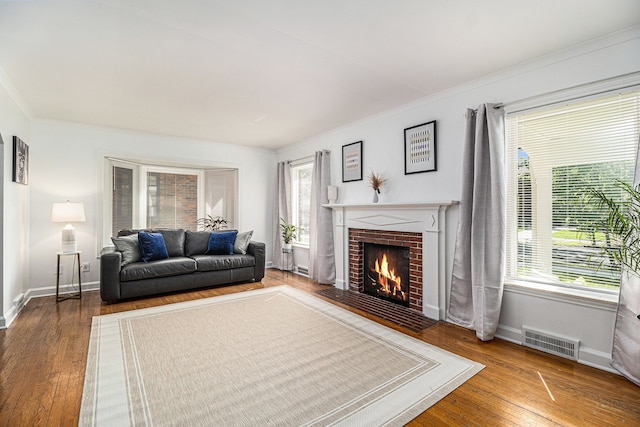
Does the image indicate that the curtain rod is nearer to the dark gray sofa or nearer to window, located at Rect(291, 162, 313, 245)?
window, located at Rect(291, 162, 313, 245)

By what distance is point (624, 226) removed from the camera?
6.84ft

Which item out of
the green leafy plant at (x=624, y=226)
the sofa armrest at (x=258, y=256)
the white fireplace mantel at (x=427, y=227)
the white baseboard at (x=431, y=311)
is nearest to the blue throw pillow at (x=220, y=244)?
the sofa armrest at (x=258, y=256)

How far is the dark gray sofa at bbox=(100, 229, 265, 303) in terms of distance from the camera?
408cm

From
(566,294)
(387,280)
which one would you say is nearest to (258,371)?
(387,280)

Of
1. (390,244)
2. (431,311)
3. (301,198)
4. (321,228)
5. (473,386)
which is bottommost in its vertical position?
(473,386)

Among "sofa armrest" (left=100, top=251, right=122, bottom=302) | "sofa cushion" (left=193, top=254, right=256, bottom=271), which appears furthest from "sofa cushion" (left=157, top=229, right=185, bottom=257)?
"sofa armrest" (left=100, top=251, right=122, bottom=302)

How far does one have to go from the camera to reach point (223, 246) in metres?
5.27

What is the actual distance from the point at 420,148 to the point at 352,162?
1236mm

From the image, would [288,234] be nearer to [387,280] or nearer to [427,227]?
[387,280]

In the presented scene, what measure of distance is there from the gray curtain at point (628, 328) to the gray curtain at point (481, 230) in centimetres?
82

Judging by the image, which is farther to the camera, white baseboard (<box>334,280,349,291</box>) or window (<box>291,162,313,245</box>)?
window (<box>291,162,313,245</box>)

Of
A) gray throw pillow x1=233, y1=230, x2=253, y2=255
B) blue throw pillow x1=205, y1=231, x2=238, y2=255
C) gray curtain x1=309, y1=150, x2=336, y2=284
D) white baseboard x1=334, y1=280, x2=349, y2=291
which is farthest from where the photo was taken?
gray throw pillow x1=233, y1=230, x2=253, y2=255

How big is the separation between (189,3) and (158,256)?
3.67 m

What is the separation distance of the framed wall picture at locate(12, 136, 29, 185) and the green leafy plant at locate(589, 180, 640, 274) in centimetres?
562
